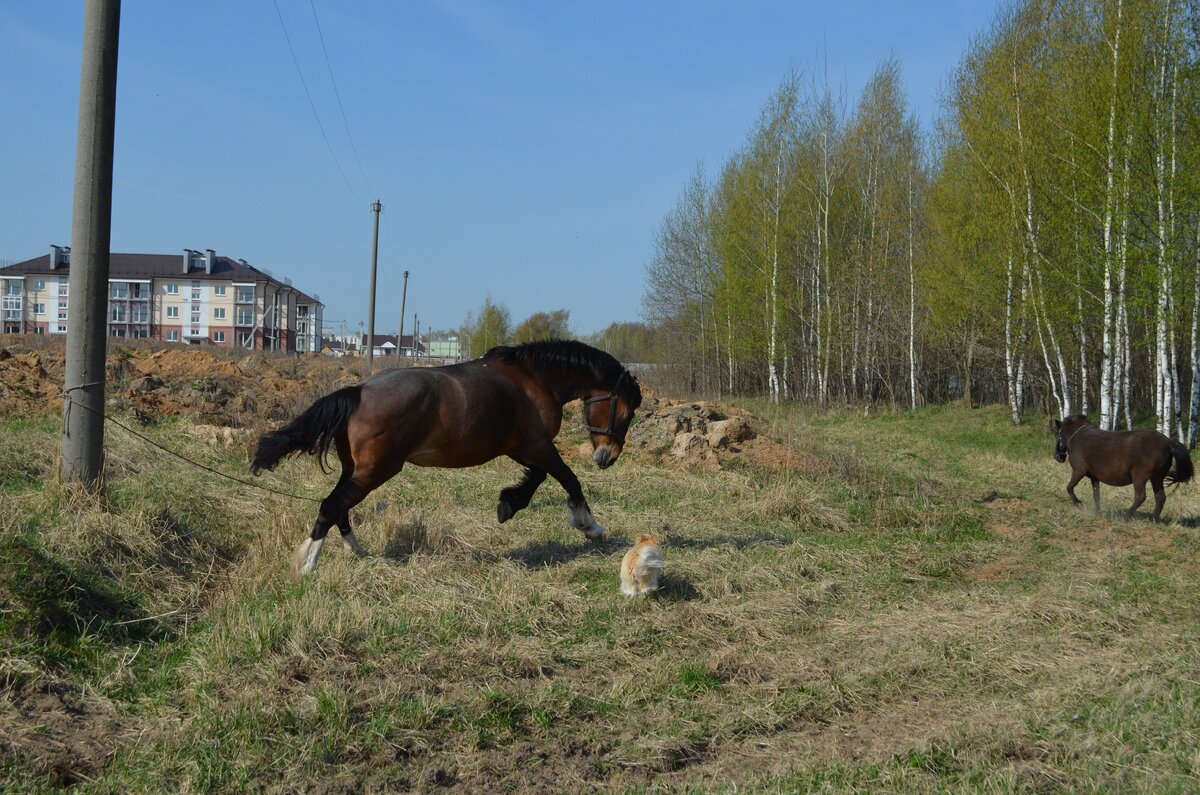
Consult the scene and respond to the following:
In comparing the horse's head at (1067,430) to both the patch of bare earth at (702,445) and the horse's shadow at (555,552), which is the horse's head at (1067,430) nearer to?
the patch of bare earth at (702,445)

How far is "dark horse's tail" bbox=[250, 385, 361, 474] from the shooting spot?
22.9 feet

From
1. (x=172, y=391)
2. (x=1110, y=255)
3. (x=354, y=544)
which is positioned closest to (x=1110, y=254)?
(x=1110, y=255)

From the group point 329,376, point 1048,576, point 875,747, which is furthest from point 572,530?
point 329,376

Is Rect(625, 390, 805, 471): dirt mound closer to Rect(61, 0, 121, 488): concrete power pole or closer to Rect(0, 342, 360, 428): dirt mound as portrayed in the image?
Rect(0, 342, 360, 428): dirt mound

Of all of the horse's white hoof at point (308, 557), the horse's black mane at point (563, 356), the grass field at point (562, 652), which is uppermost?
the horse's black mane at point (563, 356)

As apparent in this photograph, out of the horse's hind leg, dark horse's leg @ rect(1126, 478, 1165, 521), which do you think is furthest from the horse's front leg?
dark horse's leg @ rect(1126, 478, 1165, 521)

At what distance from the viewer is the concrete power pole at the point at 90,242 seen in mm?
7430

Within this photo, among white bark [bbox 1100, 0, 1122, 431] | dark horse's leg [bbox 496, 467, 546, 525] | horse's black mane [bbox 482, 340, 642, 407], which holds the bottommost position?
dark horse's leg [bbox 496, 467, 546, 525]

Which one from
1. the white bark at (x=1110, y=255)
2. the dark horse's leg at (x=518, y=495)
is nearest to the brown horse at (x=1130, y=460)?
the white bark at (x=1110, y=255)

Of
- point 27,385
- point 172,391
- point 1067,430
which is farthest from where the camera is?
Result: point 172,391

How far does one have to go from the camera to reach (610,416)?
848 centimetres

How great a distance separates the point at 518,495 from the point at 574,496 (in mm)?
495

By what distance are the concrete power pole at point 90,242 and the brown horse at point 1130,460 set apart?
11.2 metres

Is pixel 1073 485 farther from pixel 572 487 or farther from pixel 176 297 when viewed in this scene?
pixel 176 297
